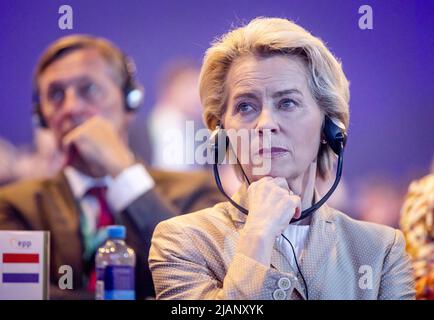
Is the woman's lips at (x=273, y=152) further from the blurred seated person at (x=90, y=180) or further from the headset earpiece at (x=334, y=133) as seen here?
the blurred seated person at (x=90, y=180)

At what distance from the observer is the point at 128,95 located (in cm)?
292

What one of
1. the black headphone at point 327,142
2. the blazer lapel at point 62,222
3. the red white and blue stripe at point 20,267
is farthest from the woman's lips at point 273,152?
the red white and blue stripe at point 20,267

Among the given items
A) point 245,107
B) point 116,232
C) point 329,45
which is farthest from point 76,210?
point 329,45

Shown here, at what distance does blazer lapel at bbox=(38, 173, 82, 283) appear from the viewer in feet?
9.42

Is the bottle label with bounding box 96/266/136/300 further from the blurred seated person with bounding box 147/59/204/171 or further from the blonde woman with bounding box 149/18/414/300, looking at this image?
the blurred seated person with bounding box 147/59/204/171

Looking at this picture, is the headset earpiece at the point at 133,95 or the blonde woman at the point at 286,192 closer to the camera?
the blonde woman at the point at 286,192

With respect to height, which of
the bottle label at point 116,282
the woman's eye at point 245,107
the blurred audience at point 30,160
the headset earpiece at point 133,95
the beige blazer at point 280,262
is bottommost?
the bottle label at point 116,282

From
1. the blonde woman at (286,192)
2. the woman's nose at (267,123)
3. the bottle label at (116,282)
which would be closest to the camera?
the blonde woman at (286,192)

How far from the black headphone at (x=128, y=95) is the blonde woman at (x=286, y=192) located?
0.80ft

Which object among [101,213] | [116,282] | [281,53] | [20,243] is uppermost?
[281,53]

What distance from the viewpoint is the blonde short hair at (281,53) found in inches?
106

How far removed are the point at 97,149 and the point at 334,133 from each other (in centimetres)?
86

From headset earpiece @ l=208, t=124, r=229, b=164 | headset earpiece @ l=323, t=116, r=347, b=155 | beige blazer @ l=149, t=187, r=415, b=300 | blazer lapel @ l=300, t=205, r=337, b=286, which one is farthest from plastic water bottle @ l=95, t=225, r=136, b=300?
headset earpiece @ l=323, t=116, r=347, b=155

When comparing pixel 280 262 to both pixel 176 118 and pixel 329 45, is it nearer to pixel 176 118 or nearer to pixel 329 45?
pixel 176 118
